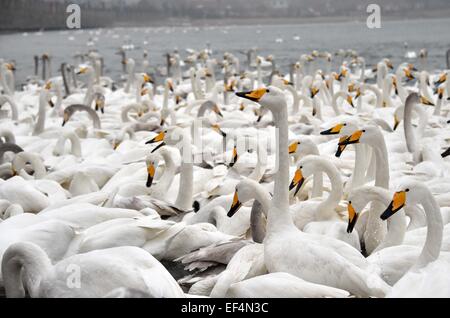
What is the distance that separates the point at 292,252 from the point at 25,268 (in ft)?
5.61

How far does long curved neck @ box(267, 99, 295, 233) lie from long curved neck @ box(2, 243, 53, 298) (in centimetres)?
162

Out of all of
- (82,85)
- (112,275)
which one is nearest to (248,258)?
(112,275)

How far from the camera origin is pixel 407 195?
5.00 meters

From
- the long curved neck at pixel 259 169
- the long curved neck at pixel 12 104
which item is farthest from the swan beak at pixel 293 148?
the long curved neck at pixel 12 104

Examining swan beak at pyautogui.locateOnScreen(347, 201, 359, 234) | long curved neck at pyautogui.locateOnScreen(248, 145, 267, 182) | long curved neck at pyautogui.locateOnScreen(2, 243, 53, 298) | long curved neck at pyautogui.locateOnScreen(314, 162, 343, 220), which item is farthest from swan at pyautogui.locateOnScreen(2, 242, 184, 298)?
long curved neck at pyautogui.locateOnScreen(248, 145, 267, 182)

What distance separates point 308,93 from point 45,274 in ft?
44.2

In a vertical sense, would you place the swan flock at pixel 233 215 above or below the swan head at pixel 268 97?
below

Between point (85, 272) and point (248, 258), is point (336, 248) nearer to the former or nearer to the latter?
point (248, 258)

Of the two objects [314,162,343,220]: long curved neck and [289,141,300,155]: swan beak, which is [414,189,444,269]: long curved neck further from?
[289,141,300,155]: swan beak

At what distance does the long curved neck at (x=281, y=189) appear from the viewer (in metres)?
5.68

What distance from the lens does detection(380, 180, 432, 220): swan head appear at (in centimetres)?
496

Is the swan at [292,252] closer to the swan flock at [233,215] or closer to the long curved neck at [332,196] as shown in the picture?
the swan flock at [233,215]

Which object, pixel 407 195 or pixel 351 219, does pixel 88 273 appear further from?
pixel 351 219

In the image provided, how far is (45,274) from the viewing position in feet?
16.0
